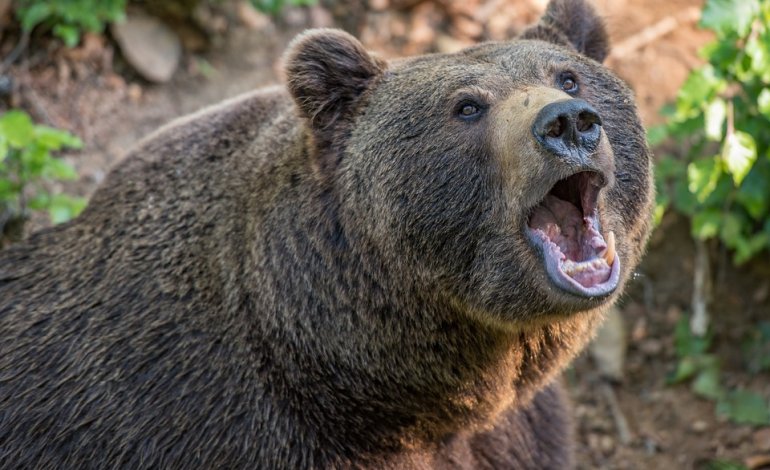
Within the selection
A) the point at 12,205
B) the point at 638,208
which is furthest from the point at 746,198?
the point at 12,205

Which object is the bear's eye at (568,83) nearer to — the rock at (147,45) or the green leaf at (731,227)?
the green leaf at (731,227)

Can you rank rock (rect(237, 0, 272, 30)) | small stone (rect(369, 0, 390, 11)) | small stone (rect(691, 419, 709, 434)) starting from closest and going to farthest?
small stone (rect(691, 419, 709, 434))
rock (rect(237, 0, 272, 30))
small stone (rect(369, 0, 390, 11))

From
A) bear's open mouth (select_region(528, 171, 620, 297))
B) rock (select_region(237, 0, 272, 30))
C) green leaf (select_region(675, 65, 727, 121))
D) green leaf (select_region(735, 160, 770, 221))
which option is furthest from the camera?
rock (select_region(237, 0, 272, 30))

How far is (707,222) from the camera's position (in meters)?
6.61

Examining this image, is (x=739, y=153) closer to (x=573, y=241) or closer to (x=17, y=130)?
(x=573, y=241)

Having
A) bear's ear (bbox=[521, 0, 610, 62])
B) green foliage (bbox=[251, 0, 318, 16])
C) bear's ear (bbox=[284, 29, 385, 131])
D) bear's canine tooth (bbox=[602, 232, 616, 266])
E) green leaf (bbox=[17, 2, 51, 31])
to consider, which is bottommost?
green leaf (bbox=[17, 2, 51, 31])

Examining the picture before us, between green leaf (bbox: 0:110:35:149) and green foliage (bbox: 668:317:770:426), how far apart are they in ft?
15.1

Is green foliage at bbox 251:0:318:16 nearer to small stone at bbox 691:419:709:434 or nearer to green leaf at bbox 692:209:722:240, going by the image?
green leaf at bbox 692:209:722:240

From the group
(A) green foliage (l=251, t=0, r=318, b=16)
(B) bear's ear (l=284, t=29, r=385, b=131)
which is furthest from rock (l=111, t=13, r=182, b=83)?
(B) bear's ear (l=284, t=29, r=385, b=131)

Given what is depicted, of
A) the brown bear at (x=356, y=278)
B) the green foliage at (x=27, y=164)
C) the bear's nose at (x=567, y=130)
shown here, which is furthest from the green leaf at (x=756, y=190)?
the green foliage at (x=27, y=164)

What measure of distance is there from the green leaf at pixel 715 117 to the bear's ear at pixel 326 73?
2622 mm

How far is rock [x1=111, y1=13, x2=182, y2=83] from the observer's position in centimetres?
815

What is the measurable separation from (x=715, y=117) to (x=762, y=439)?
2.20 metres

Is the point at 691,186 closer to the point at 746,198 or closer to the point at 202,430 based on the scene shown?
the point at 746,198
